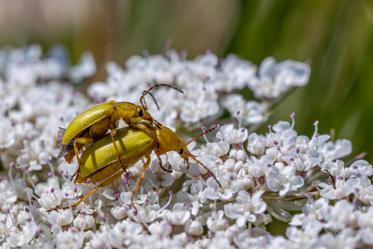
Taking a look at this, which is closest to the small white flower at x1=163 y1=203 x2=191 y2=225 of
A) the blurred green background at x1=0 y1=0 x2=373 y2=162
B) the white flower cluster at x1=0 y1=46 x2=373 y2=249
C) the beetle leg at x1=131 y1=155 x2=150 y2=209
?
the white flower cluster at x1=0 y1=46 x2=373 y2=249

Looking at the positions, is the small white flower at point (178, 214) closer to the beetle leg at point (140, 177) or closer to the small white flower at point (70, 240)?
the beetle leg at point (140, 177)

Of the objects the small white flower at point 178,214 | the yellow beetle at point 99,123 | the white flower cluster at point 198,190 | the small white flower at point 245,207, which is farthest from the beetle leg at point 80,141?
the small white flower at point 245,207

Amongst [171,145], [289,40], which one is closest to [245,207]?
[171,145]

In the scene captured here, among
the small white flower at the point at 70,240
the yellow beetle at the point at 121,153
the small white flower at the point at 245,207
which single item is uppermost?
the yellow beetle at the point at 121,153

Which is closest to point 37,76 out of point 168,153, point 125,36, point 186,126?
point 125,36

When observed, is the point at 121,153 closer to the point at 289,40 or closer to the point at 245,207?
the point at 245,207

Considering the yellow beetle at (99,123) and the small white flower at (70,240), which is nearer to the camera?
the small white flower at (70,240)

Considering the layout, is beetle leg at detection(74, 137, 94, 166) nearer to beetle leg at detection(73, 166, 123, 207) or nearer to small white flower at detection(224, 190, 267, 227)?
beetle leg at detection(73, 166, 123, 207)
